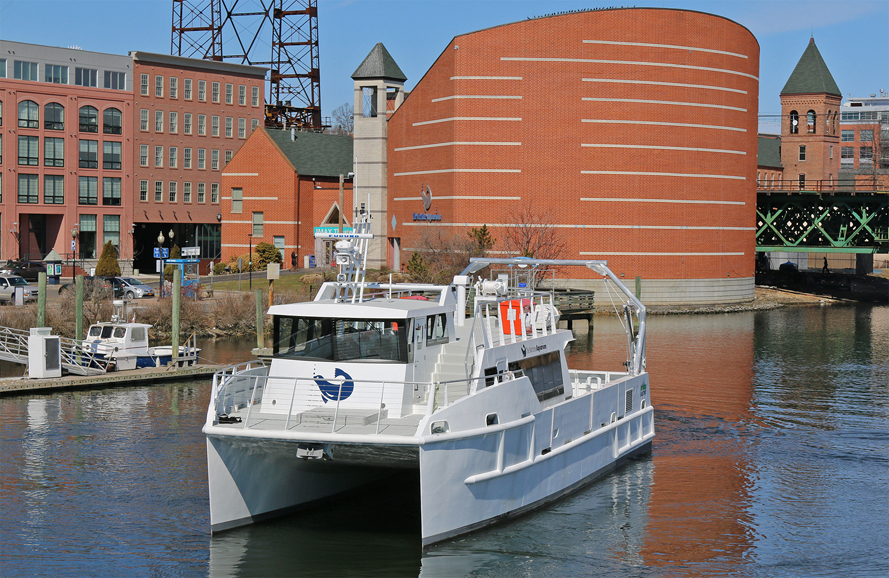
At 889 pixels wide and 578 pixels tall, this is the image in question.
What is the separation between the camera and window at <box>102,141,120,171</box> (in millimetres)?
85188

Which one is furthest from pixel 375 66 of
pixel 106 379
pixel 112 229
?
pixel 106 379

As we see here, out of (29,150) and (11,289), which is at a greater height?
(29,150)

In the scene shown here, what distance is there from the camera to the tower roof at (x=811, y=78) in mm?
99625

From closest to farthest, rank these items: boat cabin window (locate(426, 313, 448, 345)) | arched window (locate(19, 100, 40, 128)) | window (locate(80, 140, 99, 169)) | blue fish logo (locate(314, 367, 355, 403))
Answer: blue fish logo (locate(314, 367, 355, 403)) → boat cabin window (locate(426, 313, 448, 345)) → arched window (locate(19, 100, 40, 128)) → window (locate(80, 140, 99, 169))

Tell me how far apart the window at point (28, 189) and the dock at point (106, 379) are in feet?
160

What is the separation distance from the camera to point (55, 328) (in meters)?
43.6

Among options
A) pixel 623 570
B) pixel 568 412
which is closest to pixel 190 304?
pixel 568 412

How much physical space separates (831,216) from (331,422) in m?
74.5

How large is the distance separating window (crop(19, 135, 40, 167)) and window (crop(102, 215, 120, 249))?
7610 millimetres

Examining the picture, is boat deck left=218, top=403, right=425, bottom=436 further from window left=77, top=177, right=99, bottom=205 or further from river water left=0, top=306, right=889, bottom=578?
window left=77, top=177, right=99, bottom=205

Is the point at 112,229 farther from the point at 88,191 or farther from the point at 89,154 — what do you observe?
the point at 89,154

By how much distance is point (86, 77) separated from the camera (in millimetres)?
83438

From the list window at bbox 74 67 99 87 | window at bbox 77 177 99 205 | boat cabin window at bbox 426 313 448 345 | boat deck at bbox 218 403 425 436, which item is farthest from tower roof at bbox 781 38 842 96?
boat deck at bbox 218 403 425 436

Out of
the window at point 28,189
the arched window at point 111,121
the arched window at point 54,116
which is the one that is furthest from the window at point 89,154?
the window at point 28,189
